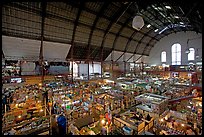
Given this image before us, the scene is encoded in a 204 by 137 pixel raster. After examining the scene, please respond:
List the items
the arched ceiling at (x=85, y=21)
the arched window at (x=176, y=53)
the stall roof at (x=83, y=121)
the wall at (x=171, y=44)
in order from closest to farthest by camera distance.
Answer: the stall roof at (x=83, y=121) → the arched ceiling at (x=85, y=21) → the wall at (x=171, y=44) → the arched window at (x=176, y=53)

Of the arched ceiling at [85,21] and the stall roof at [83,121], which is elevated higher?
the arched ceiling at [85,21]

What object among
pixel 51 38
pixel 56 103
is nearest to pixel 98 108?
pixel 56 103

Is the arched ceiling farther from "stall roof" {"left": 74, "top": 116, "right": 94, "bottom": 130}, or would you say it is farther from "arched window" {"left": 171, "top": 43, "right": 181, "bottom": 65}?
"arched window" {"left": 171, "top": 43, "right": 181, "bottom": 65}

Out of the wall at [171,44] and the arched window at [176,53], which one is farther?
the arched window at [176,53]

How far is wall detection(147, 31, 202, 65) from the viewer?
1866cm

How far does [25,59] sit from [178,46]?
22.6 meters

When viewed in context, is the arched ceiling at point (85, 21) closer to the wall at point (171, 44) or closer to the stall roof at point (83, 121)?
the stall roof at point (83, 121)

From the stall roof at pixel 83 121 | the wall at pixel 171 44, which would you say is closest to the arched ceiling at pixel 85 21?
the stall roof at pixel 83 121

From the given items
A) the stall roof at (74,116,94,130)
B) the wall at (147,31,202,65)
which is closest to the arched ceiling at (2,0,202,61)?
the stall roof at (74,116,94,130)

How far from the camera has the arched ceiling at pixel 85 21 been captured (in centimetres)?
829

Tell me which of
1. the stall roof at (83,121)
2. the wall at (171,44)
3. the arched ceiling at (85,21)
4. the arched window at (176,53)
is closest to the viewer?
the stall roof at (83,121)

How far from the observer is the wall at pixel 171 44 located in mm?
18656

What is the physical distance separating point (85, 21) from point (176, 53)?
17517 mm

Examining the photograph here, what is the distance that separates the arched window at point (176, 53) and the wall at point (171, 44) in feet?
1.59
